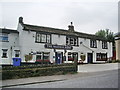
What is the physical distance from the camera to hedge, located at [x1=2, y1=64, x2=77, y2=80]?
12173 mm

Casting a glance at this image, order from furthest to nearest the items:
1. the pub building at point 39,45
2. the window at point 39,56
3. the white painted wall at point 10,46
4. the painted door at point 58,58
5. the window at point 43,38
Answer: the painted door at point 58,58
the window at point 43,38
the window at point 39,56
the pub building at point 39,45
the white painted wall at point 10,46

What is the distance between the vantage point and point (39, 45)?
79.3 feet

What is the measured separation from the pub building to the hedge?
8417 mm

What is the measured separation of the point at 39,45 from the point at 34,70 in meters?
11.1

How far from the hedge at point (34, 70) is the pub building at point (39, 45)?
842 cm

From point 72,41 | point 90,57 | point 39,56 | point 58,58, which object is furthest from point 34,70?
point 90,57

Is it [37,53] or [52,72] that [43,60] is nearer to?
[37,53]

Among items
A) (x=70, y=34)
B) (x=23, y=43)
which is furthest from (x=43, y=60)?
(x=70, y=34)

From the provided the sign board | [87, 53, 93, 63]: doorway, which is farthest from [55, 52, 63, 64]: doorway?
[87, 53, 93, 63]: doorway

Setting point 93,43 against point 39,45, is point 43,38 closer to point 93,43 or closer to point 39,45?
point 39,45

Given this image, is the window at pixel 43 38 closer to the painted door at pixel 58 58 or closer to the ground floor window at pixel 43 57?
the ground floor window at pixel 43 57

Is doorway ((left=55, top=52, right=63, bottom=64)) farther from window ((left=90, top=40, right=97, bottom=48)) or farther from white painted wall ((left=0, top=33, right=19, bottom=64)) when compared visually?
window ((left=90, top=40, right=97, bottom=48))

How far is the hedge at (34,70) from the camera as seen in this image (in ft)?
39.9

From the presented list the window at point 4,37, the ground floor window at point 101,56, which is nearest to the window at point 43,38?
the window at point 4,37
